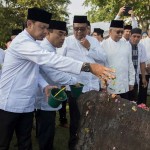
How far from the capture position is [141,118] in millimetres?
3682

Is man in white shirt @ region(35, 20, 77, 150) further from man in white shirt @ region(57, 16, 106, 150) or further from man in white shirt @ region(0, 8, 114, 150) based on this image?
man in white shirt @ region(0, 8, 114, 150)

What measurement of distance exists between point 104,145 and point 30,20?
1571mm

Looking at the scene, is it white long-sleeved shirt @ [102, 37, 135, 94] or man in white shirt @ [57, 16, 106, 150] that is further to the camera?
white long-sleeved shirt @ [102, 37, 135, 94]

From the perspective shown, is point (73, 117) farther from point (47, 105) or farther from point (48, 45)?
point (48, 45)

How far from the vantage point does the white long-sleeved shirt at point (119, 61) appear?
6.45 m

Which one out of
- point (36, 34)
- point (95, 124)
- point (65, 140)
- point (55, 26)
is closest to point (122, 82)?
point (65, 140)

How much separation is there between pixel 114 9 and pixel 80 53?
64.8 ft

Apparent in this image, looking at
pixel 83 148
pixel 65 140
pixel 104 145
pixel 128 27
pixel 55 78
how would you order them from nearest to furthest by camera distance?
pixel 104 145, pixel 83 148, pixel 55 78, pixel 65 140, pixel 128 27

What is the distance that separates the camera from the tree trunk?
3672 mm

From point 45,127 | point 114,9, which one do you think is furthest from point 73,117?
point 114,9

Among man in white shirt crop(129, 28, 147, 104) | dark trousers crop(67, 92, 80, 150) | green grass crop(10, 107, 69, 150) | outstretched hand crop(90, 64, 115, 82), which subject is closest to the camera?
outstretched hand crop(90, 64, 115, 82)

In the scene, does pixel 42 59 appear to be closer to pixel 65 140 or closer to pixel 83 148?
pixel 83 148

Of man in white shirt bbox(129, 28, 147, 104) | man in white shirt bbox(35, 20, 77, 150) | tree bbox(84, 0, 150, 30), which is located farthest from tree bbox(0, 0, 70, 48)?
man in white shirt bbox(35, 20, 77, 150)

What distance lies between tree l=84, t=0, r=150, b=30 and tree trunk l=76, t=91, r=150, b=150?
19602mm
